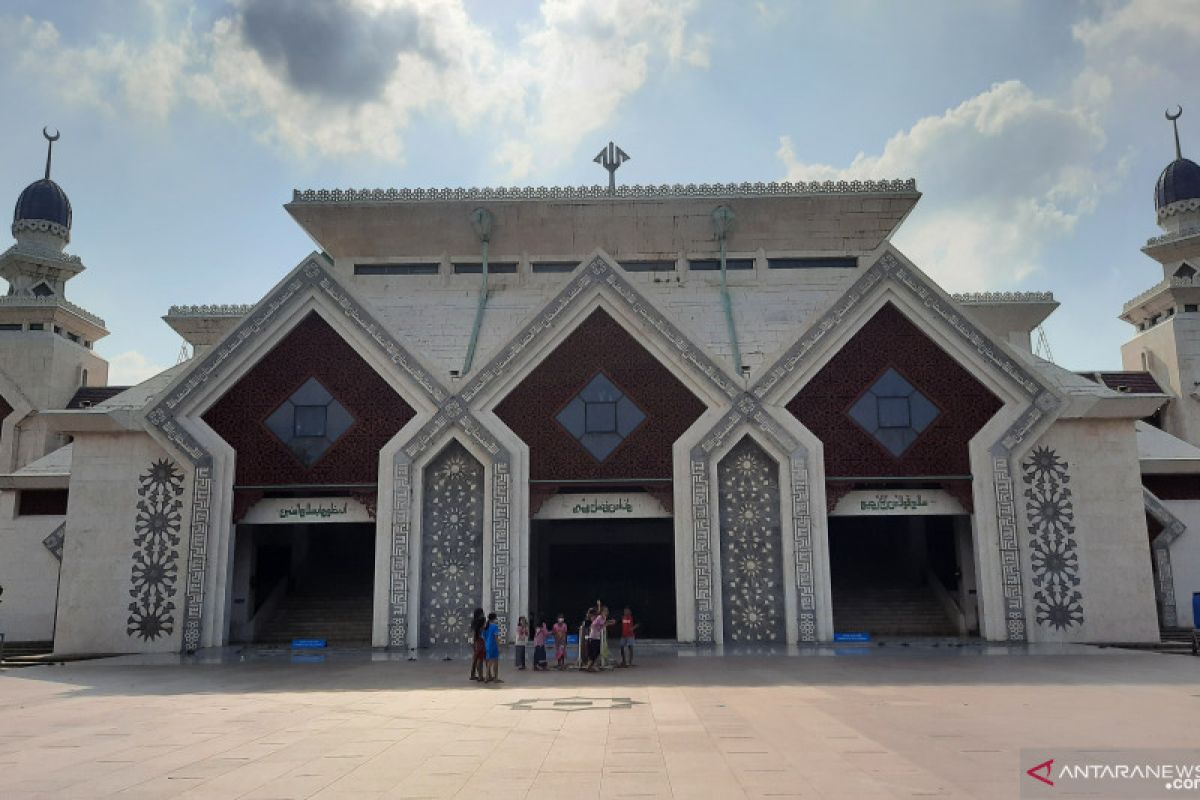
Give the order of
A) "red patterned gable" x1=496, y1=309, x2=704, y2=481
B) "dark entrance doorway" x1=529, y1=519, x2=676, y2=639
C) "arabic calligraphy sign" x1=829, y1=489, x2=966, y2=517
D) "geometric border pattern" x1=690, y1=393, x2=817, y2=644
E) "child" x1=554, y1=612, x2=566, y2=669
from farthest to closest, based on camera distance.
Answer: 1. "dark entrance doorway" x1=529, y1=519, x2=676, y2=639
2. "red patterned gable" x1=496, y1=309, x2=704, y2=481
3. "arabic calligraphy sign" x1=829, y1=489, x2=966, y2=517
4. "geometric border pattern" x1=690, y1=393, x2=817, y2=644
5. "child" x1=554, y1=612, x2=566, y2=669

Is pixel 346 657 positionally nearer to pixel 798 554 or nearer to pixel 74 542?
pixel 74 542

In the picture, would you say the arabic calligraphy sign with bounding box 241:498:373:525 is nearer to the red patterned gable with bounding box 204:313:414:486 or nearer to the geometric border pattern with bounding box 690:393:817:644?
the red patterned gable with bounding box 204:313:414:486

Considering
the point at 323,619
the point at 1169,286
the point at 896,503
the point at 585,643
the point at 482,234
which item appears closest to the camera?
the point at 585,643

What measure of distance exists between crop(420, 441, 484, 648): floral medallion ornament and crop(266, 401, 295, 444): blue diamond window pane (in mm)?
4469

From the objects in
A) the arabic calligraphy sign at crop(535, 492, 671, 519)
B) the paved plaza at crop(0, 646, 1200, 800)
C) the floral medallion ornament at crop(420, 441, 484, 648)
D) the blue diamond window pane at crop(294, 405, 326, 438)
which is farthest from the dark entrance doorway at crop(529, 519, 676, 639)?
the paved plaza at crop(0, 646, 1200, 800)

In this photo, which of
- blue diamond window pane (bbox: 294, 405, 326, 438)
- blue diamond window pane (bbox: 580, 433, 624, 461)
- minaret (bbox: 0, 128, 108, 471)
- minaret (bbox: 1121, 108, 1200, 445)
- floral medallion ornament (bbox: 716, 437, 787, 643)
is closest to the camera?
floral medallion ornament (bbox: 716, 437, 787, 643)

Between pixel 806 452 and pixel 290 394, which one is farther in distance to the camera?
pixel 290 394

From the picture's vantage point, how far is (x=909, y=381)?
1011 inches

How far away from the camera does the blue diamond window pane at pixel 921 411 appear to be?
83.4ft

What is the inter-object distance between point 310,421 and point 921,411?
18.1 m

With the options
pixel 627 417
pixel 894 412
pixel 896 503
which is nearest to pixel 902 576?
pixel 896 503

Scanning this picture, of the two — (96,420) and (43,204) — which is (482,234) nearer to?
(96,420)

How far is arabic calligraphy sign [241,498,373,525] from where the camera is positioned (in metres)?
25.5

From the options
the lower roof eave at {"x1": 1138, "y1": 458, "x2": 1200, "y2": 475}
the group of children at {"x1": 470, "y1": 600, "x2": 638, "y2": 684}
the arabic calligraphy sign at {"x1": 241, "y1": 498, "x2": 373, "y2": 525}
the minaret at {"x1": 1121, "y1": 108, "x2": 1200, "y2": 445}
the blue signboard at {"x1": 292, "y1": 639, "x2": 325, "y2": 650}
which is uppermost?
the minaret at {"x1": 1121, "y1": 108, "x2": 1200, "y2": 445}
